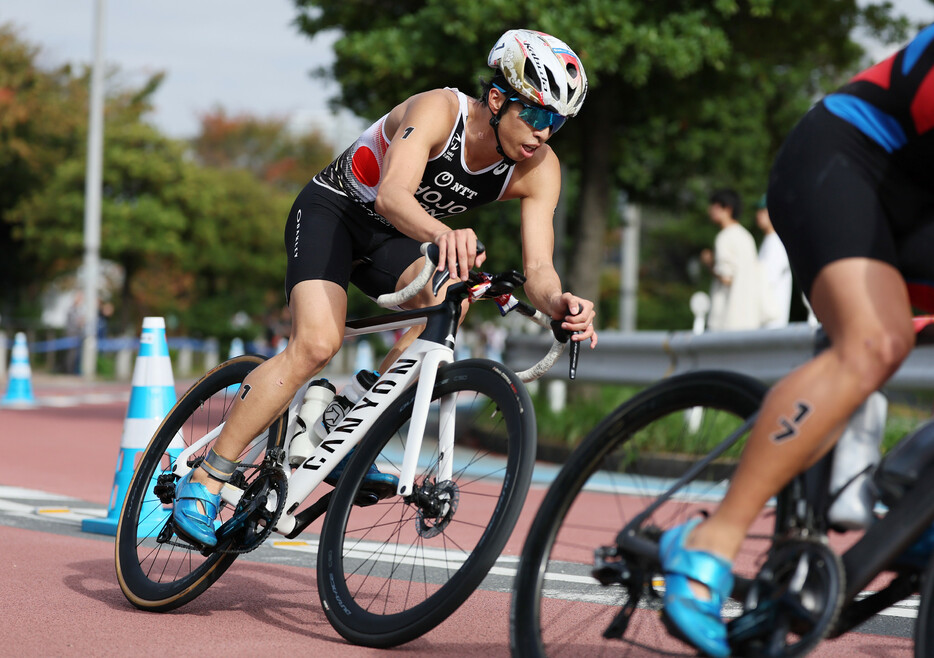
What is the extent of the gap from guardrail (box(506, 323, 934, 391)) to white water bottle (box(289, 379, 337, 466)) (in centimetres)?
427

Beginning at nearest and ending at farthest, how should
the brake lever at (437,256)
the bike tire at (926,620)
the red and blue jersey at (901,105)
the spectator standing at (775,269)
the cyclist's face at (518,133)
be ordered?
the bike tire at (926,620)
the red and blue jersey at (901,105)
the brake lever at (437,256)
the cyclist's face at (518,133)
the spectator standing at (775,269)

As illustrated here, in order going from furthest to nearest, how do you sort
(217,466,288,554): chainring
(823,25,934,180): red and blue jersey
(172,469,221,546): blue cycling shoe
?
(172,469,221,546): blue cycling shoe < (217,466,288,554): chainring < (823,25,934,180): red and blue jersey

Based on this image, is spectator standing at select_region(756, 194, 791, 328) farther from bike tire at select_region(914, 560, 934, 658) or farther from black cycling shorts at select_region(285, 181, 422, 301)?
bike tire at select_region(914, 560, 934, 658)

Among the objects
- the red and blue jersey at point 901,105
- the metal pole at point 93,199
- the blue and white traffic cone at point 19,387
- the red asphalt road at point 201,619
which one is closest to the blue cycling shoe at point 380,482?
the red asphalt road at point 201,619

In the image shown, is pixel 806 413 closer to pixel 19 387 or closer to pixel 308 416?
pixel 308 416

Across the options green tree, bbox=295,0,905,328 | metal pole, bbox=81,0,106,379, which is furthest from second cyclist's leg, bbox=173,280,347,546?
metal pole, bbox=81,0,106,379

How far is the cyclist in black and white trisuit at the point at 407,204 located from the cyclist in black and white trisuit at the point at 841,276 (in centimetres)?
111

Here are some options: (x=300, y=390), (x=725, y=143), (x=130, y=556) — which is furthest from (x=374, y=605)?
(x=725, y=143)

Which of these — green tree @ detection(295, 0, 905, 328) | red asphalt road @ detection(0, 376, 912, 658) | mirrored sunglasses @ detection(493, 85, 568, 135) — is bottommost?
red asphalt road @ detection(0, 376, 912, 658)

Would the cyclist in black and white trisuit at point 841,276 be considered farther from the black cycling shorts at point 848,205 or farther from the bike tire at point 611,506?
the bike tire at point 611,506

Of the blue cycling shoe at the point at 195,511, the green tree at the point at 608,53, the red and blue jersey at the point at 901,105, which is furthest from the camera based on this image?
the green tree at the point at 608,53

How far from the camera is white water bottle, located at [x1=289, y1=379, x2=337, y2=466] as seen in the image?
403 cm

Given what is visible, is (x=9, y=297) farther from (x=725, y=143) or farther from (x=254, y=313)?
(x=725, y=143)

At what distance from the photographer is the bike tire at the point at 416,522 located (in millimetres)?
3330
